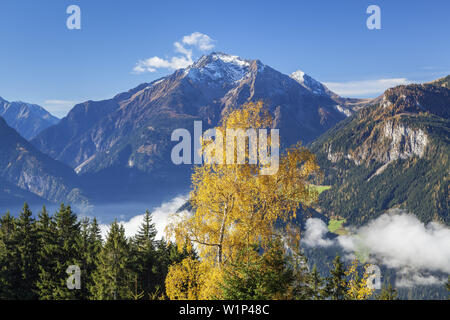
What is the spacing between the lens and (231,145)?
70.8 ft

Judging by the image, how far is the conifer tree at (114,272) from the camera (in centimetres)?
4763

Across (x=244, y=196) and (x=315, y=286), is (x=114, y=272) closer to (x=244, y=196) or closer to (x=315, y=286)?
(x=315, y=286)

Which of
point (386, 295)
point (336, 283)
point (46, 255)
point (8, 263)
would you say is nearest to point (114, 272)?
point (46, 255)

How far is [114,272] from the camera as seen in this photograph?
A: 49.2 meters

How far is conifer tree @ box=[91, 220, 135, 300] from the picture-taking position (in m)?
47.6

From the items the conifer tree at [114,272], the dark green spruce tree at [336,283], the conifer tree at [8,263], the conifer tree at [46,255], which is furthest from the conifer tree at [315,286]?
the conifer tree at [8,263]

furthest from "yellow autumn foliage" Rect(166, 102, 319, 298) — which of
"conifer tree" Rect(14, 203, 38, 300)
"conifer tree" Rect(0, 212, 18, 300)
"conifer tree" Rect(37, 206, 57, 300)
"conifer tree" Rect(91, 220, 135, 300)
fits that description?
"conifer tree" Rect(14, 203, 38, 300)

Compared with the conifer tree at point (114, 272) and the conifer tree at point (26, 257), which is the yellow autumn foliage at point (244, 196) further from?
the conifer tree at point (26, 257)


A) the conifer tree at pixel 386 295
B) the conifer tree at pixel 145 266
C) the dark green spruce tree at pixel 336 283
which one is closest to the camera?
the conifer tree at pixel 386 295

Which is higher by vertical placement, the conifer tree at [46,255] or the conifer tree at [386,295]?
the conifer tree at [46,255]

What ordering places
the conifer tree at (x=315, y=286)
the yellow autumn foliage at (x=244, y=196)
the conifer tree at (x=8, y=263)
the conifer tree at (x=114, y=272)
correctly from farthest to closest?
the conifer tree at (x=8, y=263) < the conifer tree at (x=114, y=272) < the conifer tree at (x=315, y=286) < the yellow autumn foliage at (x=244, y=196)

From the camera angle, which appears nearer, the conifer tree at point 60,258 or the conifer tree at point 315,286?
the conifer tree at point 315,286

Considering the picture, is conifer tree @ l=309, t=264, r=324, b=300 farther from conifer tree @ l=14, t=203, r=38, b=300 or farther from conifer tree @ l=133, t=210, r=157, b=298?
conifer tree @ l=14, t=203, r=38, b=300
